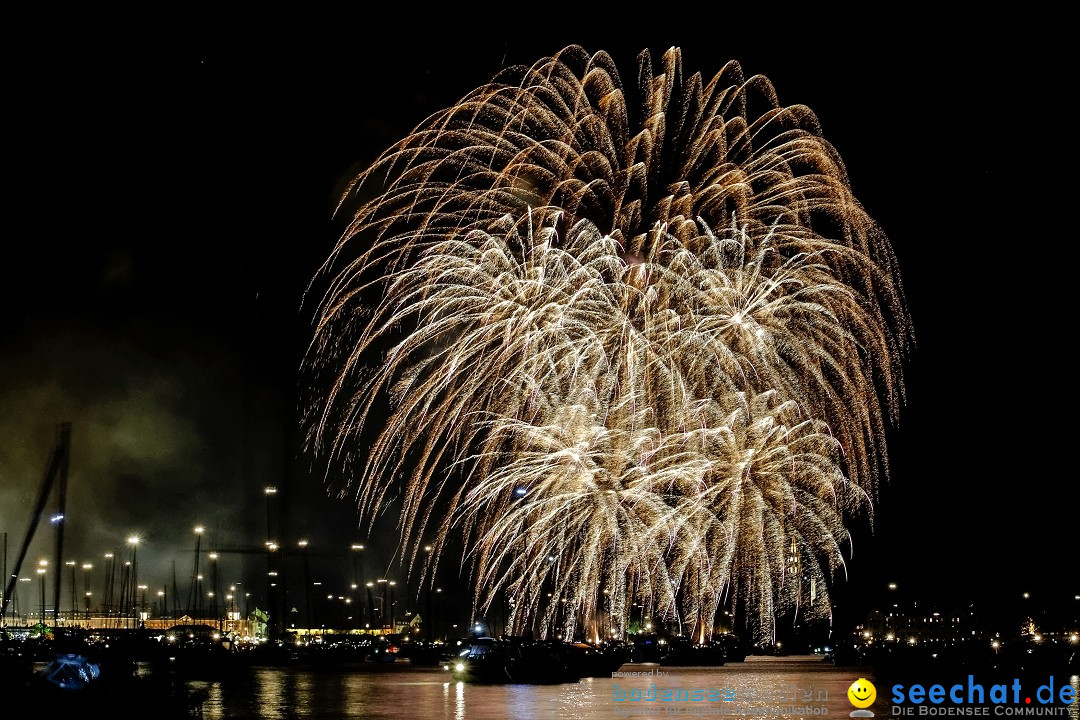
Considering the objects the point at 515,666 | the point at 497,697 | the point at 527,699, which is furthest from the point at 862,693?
the point at 515,666

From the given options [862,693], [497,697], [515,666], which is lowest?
[497,697]

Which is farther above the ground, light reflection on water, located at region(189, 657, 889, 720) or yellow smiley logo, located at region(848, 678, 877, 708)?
yellow smiley logo, located at region(848, 678, 877, 708)

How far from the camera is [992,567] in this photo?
301ft

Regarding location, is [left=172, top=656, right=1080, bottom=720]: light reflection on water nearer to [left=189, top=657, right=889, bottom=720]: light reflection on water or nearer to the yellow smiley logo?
[left=189, top=657, right=889, bottom=720]: light reflection on water

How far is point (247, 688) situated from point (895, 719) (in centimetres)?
2491

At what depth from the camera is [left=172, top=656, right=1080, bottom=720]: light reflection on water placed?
90.8 feet

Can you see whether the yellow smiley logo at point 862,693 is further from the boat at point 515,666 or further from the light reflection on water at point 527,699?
the boat at point 515,666

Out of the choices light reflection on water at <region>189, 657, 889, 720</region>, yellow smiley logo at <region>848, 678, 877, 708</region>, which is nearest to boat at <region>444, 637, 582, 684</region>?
light reflection on water at <region>189, 657, 889, 720</region>

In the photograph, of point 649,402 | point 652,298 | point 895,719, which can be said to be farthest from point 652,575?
point 895,719

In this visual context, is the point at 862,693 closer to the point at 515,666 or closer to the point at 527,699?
the point at 527,699

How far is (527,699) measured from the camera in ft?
112

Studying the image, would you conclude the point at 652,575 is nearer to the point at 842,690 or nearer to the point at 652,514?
the point at 652,514

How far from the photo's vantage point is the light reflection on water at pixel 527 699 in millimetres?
27688

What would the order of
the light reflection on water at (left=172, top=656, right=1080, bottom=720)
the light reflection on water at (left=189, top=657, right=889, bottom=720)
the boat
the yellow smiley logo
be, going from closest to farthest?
the yellow smiley logo, the light reflection on water at (left=172, top=656, right=1080, bottom=720), the light reflection on water at (left=189, top=657, right=889, bottom=720), the boat
